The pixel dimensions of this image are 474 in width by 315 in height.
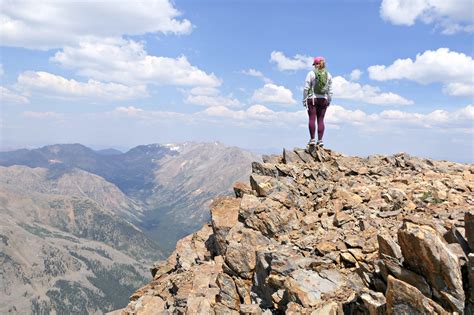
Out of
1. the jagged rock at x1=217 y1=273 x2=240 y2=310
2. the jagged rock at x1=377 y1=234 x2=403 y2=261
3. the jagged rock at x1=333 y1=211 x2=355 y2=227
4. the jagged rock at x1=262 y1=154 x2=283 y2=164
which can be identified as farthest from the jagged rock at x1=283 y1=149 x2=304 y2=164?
the jagged rock at x1=377 y1=234 x2=403 y2=261

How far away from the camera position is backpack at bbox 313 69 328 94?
25.7 meters

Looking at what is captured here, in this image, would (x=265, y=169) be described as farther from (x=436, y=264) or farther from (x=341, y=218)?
(x=436, y=264)

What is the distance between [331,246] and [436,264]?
522 centimetres

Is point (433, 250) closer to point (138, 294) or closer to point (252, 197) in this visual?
point (252, 197)

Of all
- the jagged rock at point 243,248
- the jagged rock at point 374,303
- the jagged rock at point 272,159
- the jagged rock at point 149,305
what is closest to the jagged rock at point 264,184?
the jagged rock at point 243,248

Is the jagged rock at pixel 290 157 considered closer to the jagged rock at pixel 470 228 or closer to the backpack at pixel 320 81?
the backpack at pixel 320 81

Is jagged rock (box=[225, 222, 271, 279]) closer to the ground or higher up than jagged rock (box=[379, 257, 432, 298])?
closer to the ground

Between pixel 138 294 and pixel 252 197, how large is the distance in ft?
28.5

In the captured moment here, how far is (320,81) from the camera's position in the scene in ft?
84.4

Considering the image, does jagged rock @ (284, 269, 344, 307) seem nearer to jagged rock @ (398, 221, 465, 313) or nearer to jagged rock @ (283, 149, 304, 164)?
jagged rock @ (398, 221, 465, 313)

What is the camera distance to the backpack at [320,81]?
25.7 metres

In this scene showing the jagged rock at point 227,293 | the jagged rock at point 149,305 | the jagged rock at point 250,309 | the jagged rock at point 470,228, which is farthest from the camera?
the jagged rock at point 149,305

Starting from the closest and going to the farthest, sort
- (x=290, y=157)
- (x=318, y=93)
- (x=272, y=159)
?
(x=318, y=93) < (x=290, y=157) < (x=272, y=159)

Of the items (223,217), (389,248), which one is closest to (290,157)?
A: (223,217)
